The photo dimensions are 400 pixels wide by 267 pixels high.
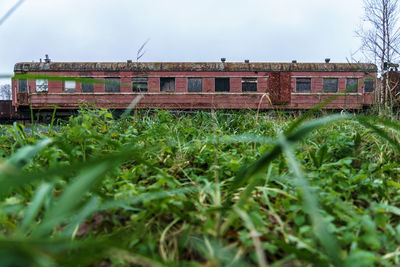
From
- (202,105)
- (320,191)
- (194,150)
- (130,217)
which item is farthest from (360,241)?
(202,105)

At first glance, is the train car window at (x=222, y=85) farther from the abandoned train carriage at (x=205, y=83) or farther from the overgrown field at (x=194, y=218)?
the overgrown field at (x=194, y=218)

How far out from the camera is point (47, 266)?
34cm

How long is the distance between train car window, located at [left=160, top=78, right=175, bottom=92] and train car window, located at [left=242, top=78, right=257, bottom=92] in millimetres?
3545

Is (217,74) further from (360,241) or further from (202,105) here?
(360,241)

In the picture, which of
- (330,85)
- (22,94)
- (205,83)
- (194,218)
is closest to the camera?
(194,218)

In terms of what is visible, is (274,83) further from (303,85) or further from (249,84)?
(303,85)

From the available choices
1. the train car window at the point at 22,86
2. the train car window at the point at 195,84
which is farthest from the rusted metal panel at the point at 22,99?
the train car window at the point at 195,84

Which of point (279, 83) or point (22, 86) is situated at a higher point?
point (279, 83)

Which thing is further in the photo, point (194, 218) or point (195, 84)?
point (195, 84)

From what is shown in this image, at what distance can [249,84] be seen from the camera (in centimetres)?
1312

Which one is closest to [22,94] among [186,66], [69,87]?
[69,87]

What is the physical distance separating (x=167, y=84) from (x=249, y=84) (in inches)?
162

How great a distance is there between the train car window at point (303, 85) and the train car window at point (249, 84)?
2197 millimetres

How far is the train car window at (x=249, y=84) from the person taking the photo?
13062 millimetres
